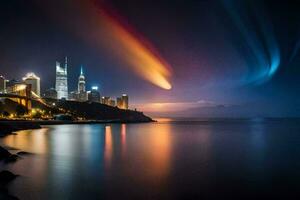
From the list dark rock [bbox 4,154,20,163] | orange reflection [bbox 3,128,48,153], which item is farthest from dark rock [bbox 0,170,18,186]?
orange reflection [bbox 3,128,48,153]

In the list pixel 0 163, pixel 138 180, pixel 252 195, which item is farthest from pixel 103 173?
pixel 252 195

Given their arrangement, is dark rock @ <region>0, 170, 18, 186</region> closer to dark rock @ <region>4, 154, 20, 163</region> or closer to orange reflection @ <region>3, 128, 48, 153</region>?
dark rock @ <region>4, 154, 20, 163</region>

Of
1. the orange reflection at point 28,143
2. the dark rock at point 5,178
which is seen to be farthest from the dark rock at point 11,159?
the orange reflection at point 28,143

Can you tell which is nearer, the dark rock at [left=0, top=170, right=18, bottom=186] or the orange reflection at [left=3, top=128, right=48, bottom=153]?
the dark rock at [left=0, top=170, right=18, bottom=186]

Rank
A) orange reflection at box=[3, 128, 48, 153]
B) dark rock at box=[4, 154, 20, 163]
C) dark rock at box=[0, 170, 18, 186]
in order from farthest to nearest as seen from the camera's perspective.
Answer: orange reflection at box=[3, 128, 48, 153]
dark rock at box=[4, 154, 20, 163]
dark rock at box=[0, 170, 18, 186]

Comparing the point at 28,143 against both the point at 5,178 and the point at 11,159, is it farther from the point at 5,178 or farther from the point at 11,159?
the point at 5,178

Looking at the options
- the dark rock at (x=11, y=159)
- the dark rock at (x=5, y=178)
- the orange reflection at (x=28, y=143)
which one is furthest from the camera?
the orange reflection at (x=28, y=143)

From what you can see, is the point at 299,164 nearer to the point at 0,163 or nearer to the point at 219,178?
the point at 219,178

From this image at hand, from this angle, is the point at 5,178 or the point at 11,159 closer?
the point at 5,178

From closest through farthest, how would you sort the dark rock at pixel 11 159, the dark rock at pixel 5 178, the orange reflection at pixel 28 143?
the dark rock at pixel 5 178 → the dark rock at pixel 11 159 → the orange reflection at pixel 28 143

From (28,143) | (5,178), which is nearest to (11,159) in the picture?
(5,178)

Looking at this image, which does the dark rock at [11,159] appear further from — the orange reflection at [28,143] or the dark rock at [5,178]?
the orange reflection at [28,143]

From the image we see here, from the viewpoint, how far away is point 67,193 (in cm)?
1862

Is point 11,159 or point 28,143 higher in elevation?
point 11,159
